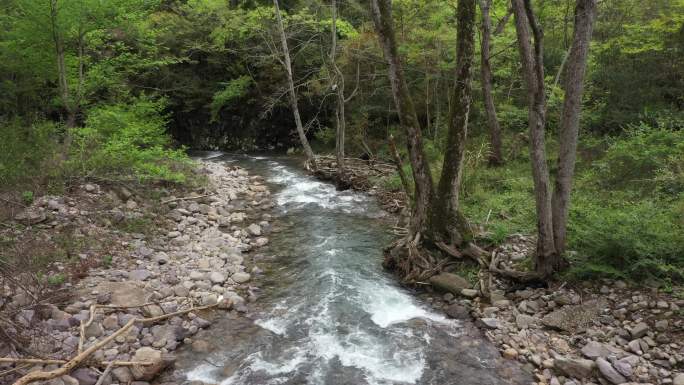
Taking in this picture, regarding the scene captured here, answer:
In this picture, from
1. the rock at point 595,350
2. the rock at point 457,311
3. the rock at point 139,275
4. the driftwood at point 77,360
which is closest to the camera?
the driftwood at point 77,360

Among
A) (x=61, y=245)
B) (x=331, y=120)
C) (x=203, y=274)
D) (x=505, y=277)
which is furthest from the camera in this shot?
(x=331, y=120)

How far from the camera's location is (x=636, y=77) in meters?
12.1

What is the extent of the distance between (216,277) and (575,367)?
6.37m

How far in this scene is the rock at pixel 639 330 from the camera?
5367mm

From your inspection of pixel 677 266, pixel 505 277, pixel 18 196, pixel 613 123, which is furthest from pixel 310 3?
pixel 677 266

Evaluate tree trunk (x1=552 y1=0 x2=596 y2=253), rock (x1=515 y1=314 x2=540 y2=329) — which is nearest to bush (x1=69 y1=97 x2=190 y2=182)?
rock (x1=515 y1=314 x2=540 y2=329)

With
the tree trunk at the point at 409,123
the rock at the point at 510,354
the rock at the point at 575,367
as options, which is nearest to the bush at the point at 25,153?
the tree trunk at the point at 409,123

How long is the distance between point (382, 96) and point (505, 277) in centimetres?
1351

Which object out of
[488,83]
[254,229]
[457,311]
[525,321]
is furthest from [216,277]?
[488,83]

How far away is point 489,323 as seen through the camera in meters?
6.45

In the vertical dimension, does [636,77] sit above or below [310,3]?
below

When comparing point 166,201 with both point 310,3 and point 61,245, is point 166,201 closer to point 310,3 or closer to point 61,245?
point 61,245

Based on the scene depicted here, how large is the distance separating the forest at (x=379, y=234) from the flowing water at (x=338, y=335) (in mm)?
42

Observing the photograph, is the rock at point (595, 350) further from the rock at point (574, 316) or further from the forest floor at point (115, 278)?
A: the forest floor at point (115, 278)
